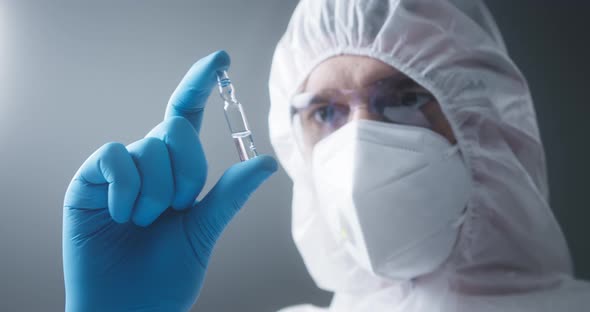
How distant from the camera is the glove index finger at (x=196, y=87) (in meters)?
0.87

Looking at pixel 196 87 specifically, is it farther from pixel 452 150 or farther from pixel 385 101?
pixel 452 150

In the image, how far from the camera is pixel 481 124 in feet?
2.95

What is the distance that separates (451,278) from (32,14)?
1.41 metres

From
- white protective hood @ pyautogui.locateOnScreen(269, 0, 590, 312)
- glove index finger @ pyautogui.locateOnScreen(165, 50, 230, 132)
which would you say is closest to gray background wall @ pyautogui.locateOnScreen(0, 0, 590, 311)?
white protective hood @ pyautogui.locateOnScreen(269, 0, 590, 312)

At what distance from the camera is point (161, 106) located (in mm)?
1265

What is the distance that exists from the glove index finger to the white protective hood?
0.95 ft

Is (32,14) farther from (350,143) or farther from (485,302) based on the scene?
(485,302)

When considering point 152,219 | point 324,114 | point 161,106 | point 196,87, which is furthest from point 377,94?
point 161,106

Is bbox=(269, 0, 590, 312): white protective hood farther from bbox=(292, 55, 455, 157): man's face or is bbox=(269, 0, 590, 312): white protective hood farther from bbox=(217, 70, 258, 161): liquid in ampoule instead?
bbox=(217, 70, 258, 161): liquid in ampoule

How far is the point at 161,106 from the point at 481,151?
951 mm

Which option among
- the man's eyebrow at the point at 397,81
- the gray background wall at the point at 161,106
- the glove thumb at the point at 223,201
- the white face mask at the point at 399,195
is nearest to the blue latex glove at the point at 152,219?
the glove thumb at the point at 223,201

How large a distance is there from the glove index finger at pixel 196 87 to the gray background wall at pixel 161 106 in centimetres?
37

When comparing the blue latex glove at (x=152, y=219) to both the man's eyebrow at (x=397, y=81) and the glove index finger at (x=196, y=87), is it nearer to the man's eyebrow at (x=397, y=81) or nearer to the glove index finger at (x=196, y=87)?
the glove index finger at (x=196, y=87)

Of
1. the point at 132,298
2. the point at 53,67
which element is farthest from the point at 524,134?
the point at 53,67
